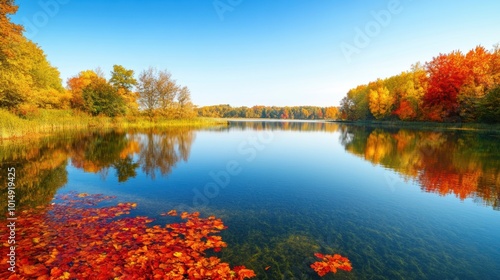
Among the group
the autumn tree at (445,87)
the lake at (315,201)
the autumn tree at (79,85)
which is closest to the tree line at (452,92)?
the autumn tree at (445,87)

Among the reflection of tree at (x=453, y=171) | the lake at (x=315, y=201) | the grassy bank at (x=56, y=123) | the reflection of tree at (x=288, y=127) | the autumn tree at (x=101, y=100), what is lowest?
the lake at (x=315, y=201)

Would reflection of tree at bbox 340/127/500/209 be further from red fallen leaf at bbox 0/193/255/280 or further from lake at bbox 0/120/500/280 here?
red fallen leaf at bbox 0/193/255/280

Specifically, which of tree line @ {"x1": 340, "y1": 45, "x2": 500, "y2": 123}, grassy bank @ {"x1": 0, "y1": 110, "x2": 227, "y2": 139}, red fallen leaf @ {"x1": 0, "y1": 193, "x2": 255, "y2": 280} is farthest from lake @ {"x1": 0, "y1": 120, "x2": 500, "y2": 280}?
tree line @ {"x1": 340, "y1": 45, "x2": 500, "y2": 123}

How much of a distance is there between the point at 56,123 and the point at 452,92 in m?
85.5

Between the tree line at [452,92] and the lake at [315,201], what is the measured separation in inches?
1728

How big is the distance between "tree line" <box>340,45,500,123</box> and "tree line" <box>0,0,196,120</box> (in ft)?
217

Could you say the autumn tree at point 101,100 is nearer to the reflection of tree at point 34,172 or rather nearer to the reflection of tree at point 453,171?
the reflection of tree at point 34,172

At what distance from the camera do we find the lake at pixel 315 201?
18.7 ft

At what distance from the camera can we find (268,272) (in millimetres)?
5070

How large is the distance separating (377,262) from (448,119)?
74809 mm

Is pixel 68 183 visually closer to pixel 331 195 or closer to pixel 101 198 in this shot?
pixel 101 198

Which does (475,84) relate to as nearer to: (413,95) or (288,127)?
(413,95)

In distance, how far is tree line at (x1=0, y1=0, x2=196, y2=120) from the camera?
83.0ft

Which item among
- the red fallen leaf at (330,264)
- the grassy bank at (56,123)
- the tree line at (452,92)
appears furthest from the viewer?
the tree line at (452,92)
